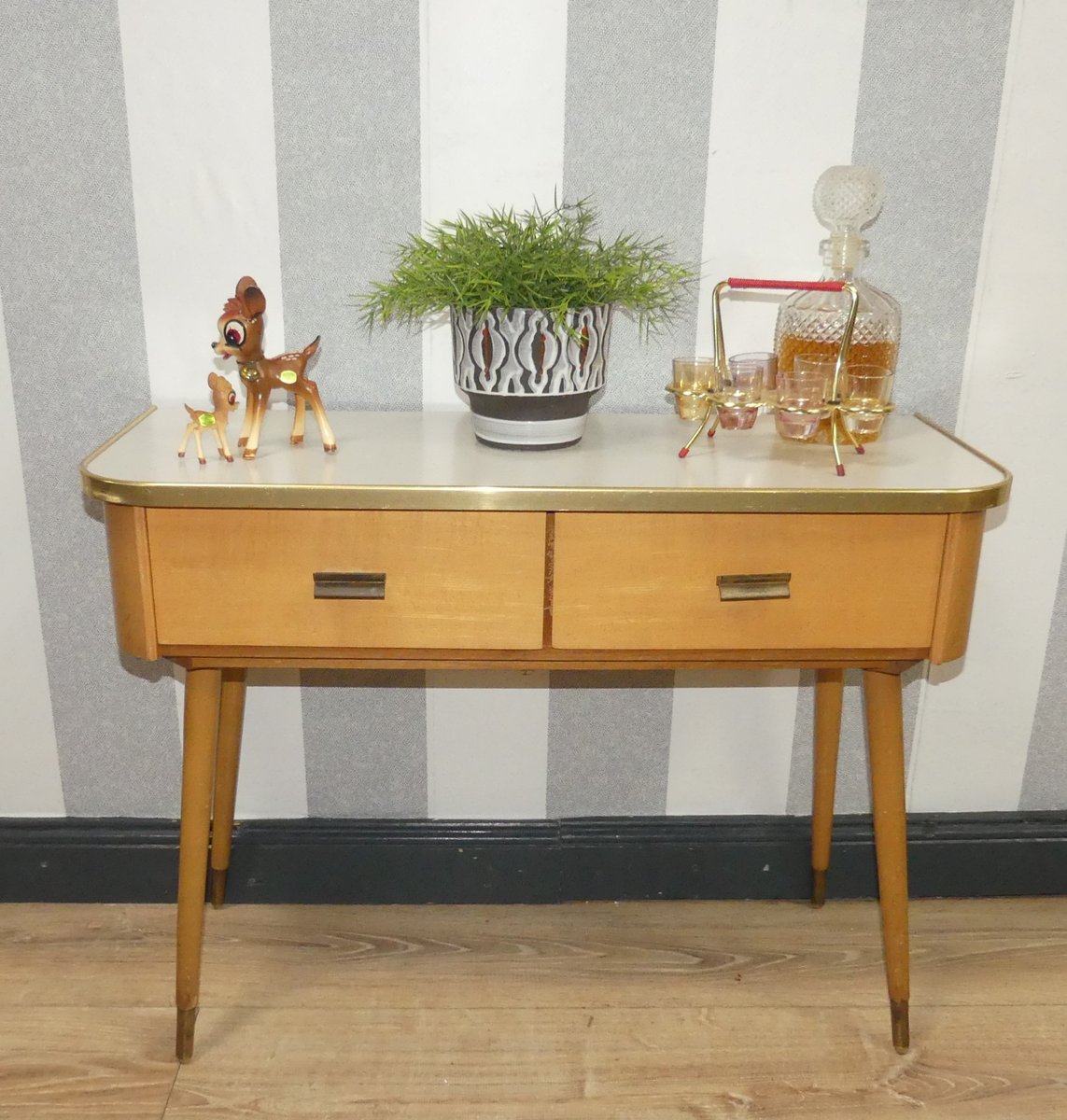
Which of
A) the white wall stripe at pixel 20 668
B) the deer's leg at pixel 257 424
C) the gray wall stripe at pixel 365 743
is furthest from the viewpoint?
the gray wall stripe at pixel 365 743

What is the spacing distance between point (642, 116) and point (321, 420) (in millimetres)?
614

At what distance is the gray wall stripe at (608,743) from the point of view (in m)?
1.77

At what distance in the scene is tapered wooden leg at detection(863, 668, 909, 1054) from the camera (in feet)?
4.59

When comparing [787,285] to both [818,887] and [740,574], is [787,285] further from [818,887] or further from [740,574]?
[818,887]

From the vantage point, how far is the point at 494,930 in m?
1.76

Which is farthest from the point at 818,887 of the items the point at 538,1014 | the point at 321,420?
the point at 321,420

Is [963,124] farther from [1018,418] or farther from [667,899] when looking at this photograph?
[667,899]

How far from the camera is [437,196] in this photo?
1528 mm

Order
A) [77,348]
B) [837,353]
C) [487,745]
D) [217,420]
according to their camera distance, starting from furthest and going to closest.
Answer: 1. [487,745]
2. [77,348]
3. [837,353]
4. [217,420]

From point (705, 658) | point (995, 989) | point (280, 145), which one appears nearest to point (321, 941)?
point (705, 658)

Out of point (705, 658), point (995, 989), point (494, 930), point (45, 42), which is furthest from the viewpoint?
point (494, 930)

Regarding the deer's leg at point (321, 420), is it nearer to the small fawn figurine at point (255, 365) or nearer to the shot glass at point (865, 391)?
the small fawn figurine at point (255, 365)

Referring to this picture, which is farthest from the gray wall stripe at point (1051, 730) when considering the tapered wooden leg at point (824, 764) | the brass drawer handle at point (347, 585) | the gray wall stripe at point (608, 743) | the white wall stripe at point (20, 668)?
the white wall stripe at point (20, 668)

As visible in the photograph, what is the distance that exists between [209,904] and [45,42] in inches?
51.1
